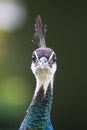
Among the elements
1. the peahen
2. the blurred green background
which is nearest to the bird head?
the peahen

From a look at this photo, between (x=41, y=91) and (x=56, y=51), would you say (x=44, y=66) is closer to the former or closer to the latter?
(x=41, y=91)

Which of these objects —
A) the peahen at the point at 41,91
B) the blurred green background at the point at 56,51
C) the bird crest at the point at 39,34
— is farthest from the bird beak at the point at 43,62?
the blurred green background at the point at 56,51

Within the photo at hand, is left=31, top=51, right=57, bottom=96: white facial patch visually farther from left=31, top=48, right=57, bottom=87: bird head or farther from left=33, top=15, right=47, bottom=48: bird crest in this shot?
left=33, top=15, right=47, bottom=48: bird crest

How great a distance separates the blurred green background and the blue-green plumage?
2.29m

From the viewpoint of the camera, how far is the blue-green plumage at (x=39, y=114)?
1267 mm

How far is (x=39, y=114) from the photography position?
4.17ft

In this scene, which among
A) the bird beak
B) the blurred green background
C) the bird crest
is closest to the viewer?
the bird beak

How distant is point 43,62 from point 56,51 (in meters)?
2.45

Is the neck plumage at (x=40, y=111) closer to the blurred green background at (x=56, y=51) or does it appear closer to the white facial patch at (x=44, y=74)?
the white facial patch at (x=44, y=74)

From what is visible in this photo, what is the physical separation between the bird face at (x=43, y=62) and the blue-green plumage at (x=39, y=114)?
0.07m

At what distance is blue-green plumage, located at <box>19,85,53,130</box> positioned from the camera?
4.16 feet

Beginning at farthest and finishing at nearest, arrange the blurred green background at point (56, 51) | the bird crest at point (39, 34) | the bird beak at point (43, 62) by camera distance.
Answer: the blurred green background at point (56, 51), the bird crest at point (39, 34), the bird beak at point (43, 62)

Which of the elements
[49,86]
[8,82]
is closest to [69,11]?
[8,82]

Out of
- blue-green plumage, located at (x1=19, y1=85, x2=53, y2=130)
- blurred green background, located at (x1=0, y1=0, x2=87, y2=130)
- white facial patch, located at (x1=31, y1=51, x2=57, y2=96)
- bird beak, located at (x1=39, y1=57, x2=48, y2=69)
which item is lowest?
blue-green plumage, located at (x1=19, y1=85, x2=53, y2=130)
